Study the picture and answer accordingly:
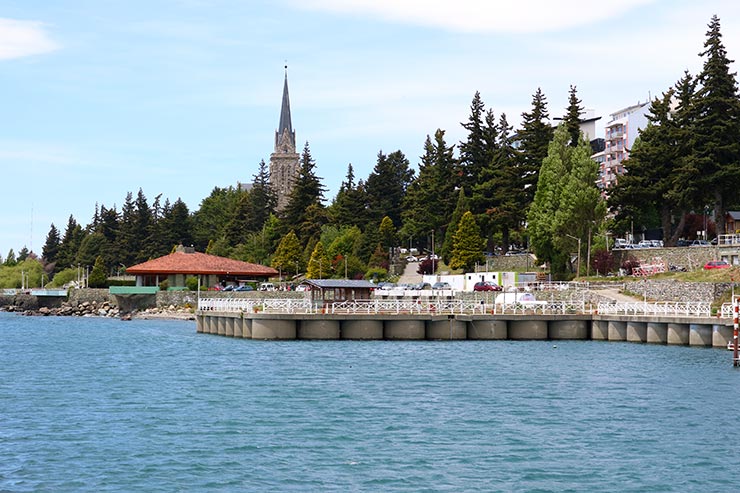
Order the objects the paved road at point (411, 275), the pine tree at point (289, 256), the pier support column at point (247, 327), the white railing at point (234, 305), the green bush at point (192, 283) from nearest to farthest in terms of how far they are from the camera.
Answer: the pier support column at point (247, 327), the white railing at point (234, 305), the paved road at point (411, 275), the green bush at point (192, 283), the pine tree at point (289, 256)

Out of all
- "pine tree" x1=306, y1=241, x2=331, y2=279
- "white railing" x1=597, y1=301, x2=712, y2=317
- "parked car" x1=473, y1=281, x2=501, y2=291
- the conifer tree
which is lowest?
Answer: "white railing" x1=597, y1=301, x2=712, y2=317

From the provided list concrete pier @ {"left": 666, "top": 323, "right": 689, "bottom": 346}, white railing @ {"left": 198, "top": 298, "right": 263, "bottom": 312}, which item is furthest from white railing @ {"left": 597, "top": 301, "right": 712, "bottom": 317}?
white railing @ {"left": 198, "top": 298, "right": 263, "bottom": 312}

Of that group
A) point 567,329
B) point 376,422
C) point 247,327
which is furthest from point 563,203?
point 376,422

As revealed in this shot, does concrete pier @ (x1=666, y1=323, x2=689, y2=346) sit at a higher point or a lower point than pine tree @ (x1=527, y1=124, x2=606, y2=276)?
lower

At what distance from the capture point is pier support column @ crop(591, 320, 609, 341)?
75688mm

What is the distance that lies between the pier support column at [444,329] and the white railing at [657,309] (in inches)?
420

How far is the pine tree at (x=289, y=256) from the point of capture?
155 m

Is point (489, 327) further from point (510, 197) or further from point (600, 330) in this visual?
point (510, 197)

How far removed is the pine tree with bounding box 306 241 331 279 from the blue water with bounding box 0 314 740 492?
250ft

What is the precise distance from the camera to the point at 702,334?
66.9 meters

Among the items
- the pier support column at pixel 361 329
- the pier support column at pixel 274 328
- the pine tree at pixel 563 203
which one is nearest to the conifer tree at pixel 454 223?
the pine tree at pixel 563 203

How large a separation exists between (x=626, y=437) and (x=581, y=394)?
10231 mm

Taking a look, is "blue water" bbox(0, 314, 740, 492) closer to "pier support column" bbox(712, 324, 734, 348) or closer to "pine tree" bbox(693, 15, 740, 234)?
"pier support column" bbox(712, 324, 734, 348)

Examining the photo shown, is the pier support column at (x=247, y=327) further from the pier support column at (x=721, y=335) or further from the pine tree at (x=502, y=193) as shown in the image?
the pine tree at (x=502, y=193)
